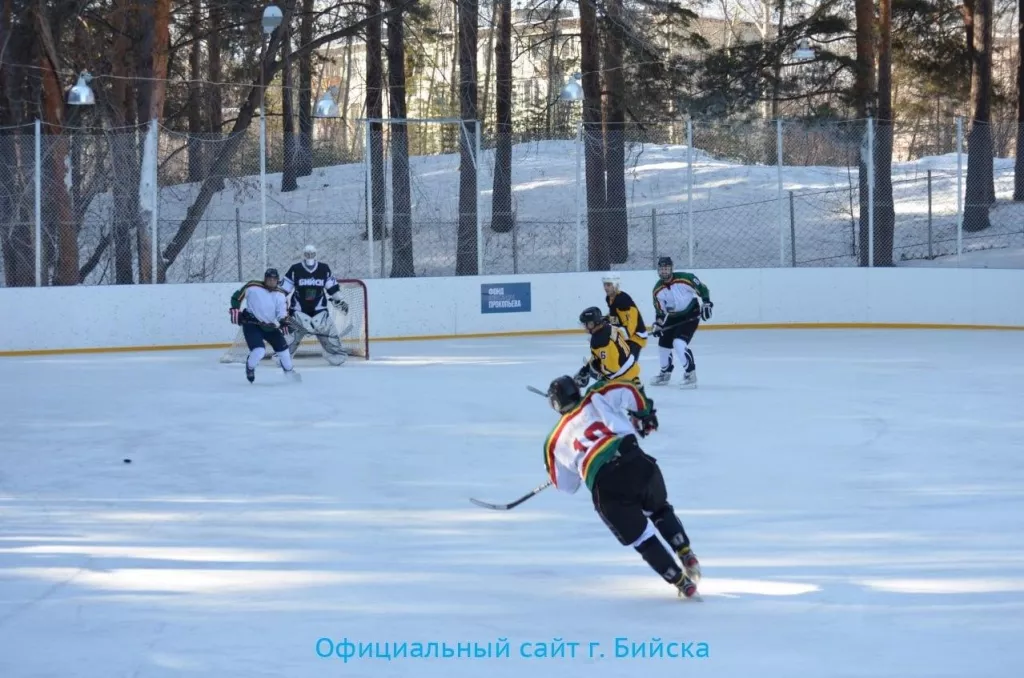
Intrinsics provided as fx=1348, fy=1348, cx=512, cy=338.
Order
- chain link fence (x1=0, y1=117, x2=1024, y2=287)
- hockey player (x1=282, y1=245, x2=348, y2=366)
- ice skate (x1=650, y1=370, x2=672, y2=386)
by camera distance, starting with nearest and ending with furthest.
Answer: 1. ice skate (x1=650, y1=370, x2=672, y2=386)
2. hockey player (x1=282, y1=245, x2=348, y2=366)
3. chain link fence (x1=0, y1=117, x2=1024, y2=287)

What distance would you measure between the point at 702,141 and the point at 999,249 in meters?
5.50

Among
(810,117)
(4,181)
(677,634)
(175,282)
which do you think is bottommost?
(677,634)

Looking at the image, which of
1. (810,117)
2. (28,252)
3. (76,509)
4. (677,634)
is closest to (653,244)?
(810,117)

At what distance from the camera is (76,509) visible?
7684 millimetres

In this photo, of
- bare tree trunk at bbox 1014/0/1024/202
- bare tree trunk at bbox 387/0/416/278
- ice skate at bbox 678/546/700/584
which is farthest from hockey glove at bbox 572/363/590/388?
bare tree trunk at bbox 1014/0/1024/202

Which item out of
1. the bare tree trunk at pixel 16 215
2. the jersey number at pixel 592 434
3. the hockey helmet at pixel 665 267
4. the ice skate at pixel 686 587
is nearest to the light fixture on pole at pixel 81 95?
the bare tree trunk at pixel 16 215

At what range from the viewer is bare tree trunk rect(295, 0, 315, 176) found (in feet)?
67.0

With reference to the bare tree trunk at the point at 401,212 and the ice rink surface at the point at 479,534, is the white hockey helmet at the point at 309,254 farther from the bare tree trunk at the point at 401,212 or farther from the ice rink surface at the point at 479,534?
the bare tree trunk at the point at 401,212

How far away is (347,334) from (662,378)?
4.93 m

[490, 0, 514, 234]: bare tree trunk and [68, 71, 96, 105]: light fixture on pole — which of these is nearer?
[68, 71, 96, 105]: light fixture on pole

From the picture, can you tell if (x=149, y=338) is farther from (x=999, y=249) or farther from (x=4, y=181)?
(x=999, y=249)

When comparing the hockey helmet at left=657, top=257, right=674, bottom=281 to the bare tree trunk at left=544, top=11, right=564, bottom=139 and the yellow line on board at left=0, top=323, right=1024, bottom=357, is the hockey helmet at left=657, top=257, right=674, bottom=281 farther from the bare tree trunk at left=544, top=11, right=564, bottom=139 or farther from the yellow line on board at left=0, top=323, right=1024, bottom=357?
the bare tree trunk at left=544, top=11, right=564, bottom=139

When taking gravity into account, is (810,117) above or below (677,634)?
above

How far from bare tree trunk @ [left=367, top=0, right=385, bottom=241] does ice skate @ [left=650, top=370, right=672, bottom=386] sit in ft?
21.3
